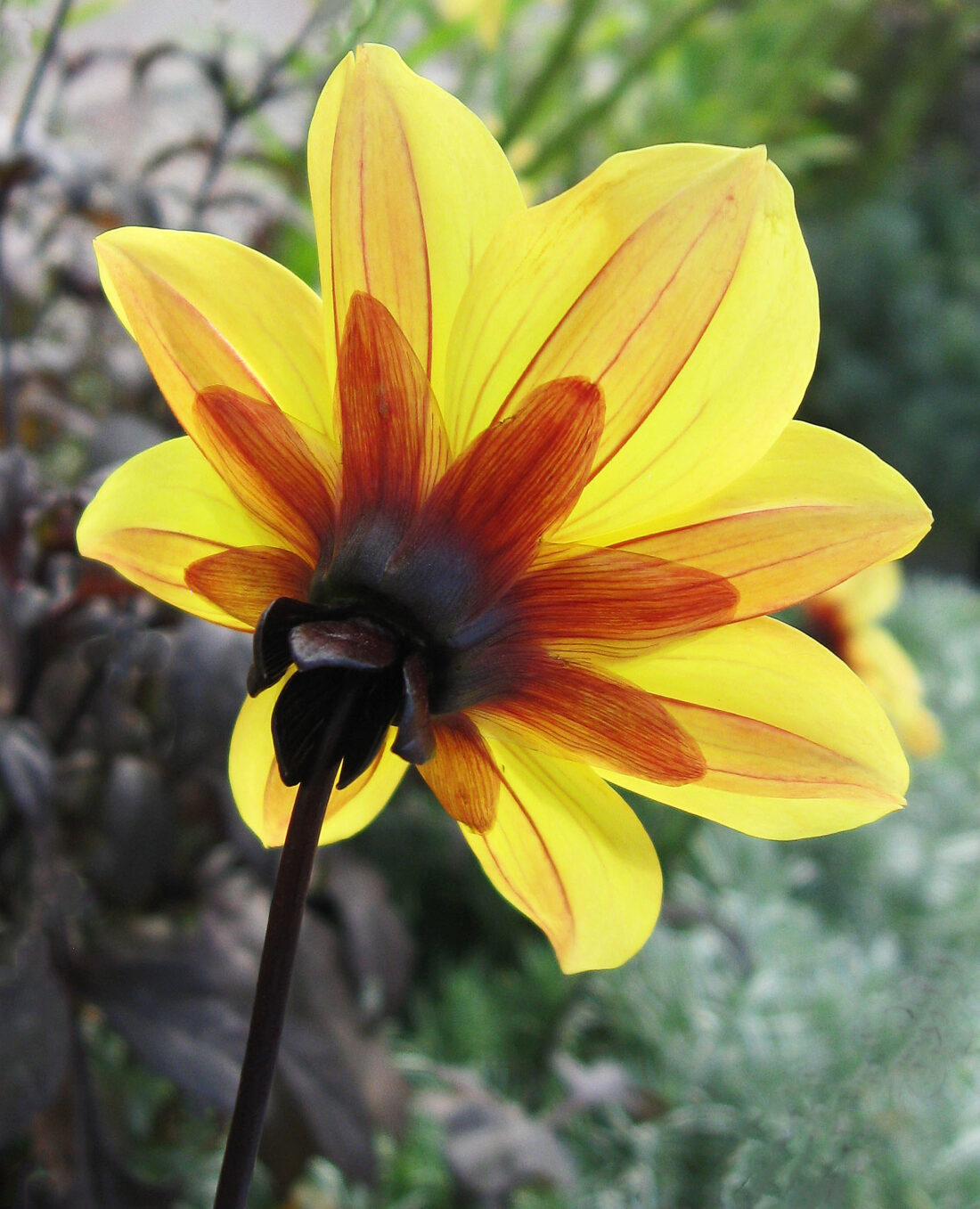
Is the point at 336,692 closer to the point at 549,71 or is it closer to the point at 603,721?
the point at 603,721

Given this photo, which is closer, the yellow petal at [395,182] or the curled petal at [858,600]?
the yellow petal at [395,182]

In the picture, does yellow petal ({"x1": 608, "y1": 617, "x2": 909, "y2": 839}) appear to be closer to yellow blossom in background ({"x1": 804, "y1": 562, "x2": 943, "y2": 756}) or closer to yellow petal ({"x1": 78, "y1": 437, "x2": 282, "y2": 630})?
yellow petal ({"x1": 78, "y1": 437, "x2": 282, "y2": 630})

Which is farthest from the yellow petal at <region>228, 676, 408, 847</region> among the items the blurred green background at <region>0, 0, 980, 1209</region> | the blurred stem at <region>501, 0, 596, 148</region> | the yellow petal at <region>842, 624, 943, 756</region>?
the yellow petal at <region>842, 624, 943, 756</region>

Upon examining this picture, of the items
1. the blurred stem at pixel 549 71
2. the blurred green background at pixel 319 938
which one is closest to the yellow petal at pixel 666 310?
the blurred green background at pixel 319 938

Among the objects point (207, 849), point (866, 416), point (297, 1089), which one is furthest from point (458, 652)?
point (866, 416)

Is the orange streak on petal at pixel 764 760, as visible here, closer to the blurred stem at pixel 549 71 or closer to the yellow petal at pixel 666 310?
the yellow petal at pixel 666 310

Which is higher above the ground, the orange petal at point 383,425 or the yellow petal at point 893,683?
the orange petal at point 383,425

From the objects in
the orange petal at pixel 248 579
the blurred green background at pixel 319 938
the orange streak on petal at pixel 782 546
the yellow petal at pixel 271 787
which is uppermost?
the orange streak on petal at pixel 782 546

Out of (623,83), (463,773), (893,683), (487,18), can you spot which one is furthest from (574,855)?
(487,18)
